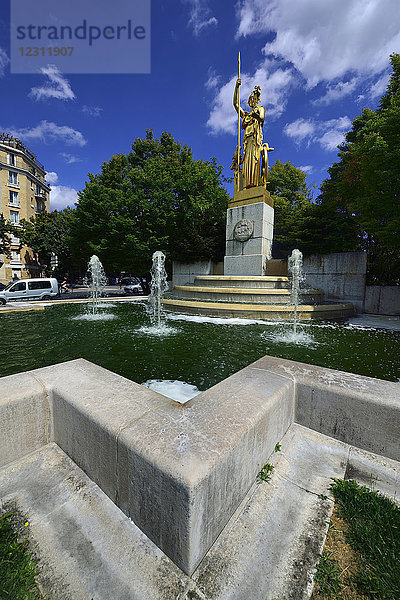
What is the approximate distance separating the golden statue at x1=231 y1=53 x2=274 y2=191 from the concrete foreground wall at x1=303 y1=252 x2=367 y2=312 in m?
6.76

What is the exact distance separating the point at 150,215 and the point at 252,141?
9525 mm

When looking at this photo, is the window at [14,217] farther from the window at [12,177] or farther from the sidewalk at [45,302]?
the sidewalk at [45,302]

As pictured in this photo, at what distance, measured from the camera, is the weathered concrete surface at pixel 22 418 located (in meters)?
2.19

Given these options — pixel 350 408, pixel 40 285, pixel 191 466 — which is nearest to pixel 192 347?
pixel 350 408

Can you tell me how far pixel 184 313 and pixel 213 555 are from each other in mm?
10093

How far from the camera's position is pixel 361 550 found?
1.55 m

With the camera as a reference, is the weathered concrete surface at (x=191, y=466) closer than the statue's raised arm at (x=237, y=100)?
Yes

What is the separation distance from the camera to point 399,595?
1.29 meters

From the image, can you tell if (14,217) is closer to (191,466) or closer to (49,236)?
(49,236)

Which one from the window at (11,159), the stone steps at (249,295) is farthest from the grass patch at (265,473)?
the window at (11,159)

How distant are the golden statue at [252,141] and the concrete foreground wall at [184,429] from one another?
55.7ft

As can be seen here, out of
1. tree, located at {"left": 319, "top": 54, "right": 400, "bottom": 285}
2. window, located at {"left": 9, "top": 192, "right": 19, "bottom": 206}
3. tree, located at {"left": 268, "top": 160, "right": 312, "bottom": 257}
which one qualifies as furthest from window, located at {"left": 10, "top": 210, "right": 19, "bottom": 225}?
tree, located at {"left": 319, "top": 54, "right": 400, "bottom": 285}

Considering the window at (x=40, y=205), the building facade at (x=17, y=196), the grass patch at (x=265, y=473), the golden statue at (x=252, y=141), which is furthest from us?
the window at (x=40, y=205)

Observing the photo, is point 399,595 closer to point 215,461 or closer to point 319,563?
point 319,563
